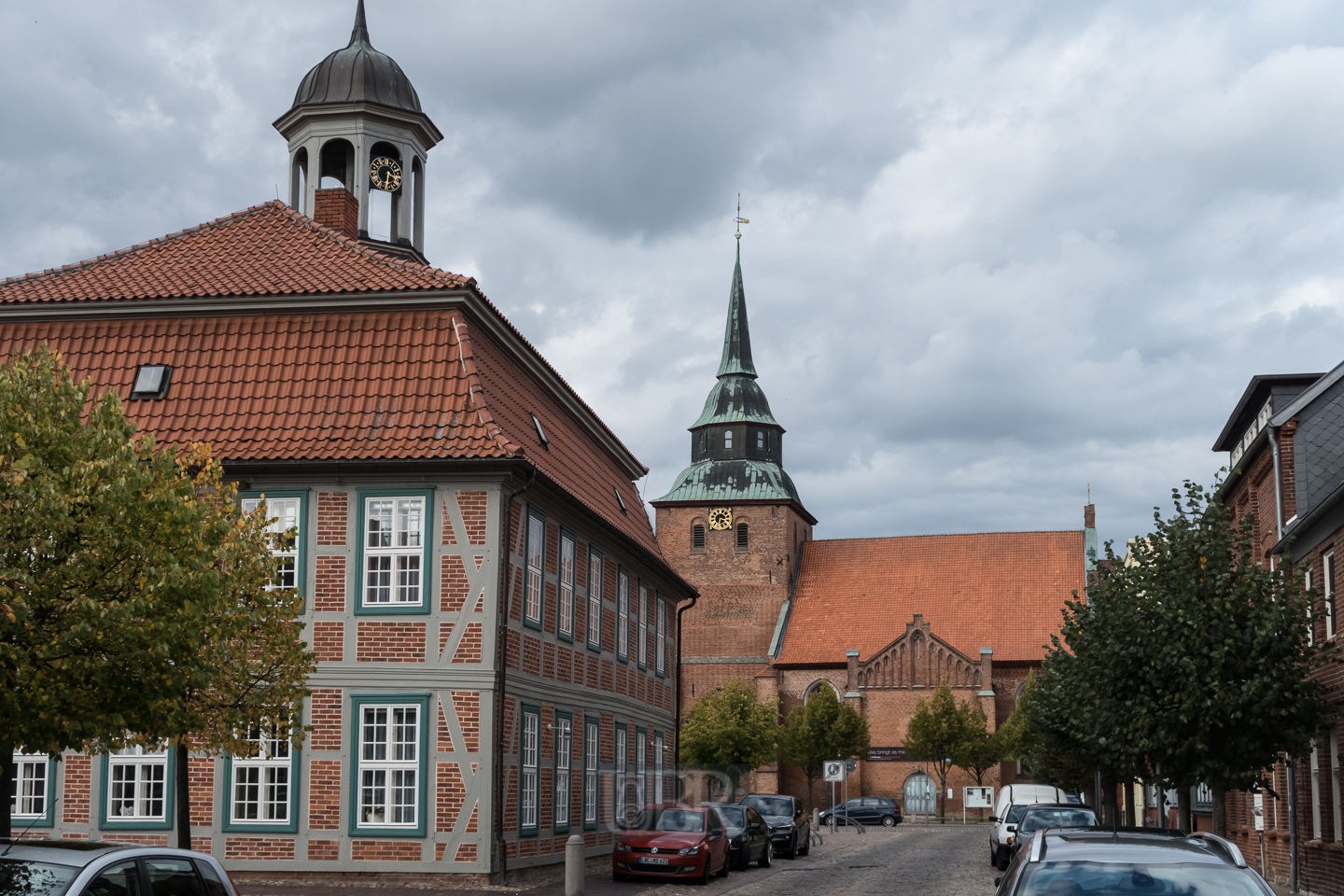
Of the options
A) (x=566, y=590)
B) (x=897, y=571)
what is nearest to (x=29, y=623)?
(x=566, y=590)

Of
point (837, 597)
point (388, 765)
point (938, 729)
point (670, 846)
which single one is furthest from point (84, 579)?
point (837, 597)

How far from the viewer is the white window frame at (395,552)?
21.6 metres

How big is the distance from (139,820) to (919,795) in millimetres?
58277

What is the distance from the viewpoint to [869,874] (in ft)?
95.7

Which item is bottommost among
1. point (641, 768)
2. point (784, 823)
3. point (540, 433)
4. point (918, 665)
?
point (784, 823)

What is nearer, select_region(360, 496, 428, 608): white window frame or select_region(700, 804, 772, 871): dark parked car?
select_region(360, 496, 428, 608): white window frame

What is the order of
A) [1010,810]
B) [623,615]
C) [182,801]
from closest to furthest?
1. [182,801]
2. [623,615]
3. [1010,810]

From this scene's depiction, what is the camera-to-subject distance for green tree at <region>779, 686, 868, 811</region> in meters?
70.4

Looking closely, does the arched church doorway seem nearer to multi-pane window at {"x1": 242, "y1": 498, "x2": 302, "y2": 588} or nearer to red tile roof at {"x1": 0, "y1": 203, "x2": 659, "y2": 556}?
red tile roof at {"x1": 0, "y1": 203, "x2": 659, "y2": 556}

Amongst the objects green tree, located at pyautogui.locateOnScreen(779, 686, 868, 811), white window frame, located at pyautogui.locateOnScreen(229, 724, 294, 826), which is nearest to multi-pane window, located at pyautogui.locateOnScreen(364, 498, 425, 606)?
white window frame, located at pyautogui.locateOnScreen(229, 724, 294, 826)

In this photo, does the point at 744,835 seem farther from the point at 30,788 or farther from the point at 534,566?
the point at 30,788

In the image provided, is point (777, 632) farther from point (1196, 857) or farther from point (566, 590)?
point (1196, 857)

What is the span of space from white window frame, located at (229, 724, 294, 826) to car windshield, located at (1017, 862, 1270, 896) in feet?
51.2

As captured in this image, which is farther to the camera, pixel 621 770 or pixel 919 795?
pixel 919 795
